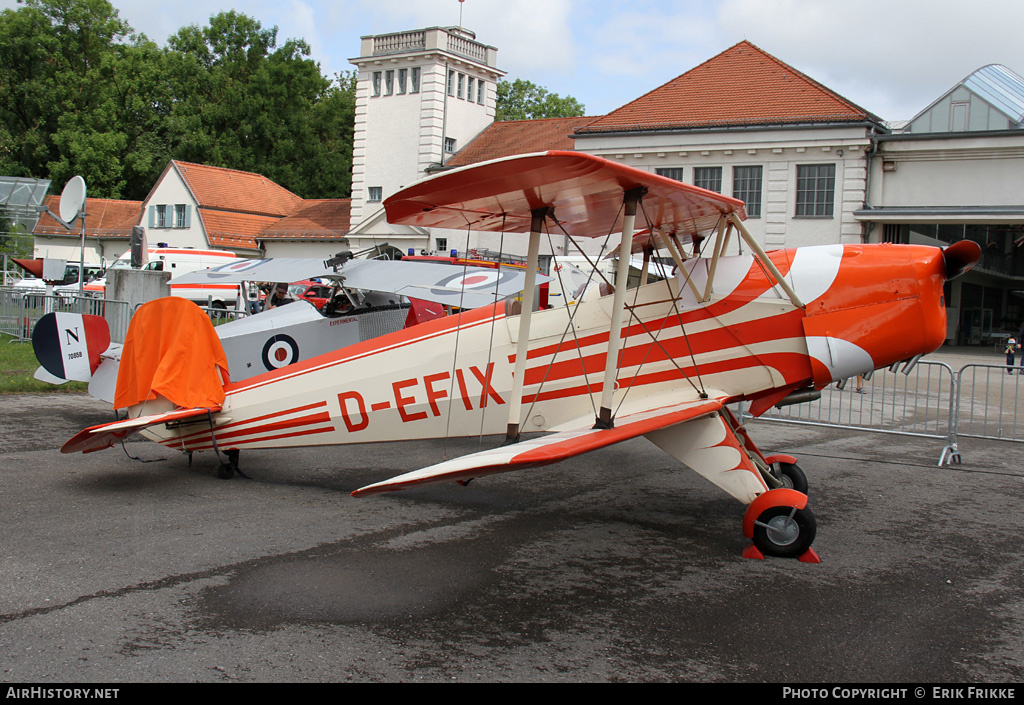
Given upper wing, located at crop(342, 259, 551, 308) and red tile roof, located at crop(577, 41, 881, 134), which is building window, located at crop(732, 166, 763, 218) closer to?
red tile roof, located at crop(577, 41, 881, 134)

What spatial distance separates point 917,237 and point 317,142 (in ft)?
134

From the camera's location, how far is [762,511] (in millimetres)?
5289

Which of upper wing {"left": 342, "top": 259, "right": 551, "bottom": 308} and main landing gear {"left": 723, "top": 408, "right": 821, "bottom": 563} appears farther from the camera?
upper wing {"left": 342, "top": 259, "right": 551, "bottom": 308}

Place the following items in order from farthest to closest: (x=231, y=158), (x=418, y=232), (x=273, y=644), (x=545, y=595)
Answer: (x=231, y=158) → (x=418, y=232) → (x=545, y=595) → (x=273, y=644)

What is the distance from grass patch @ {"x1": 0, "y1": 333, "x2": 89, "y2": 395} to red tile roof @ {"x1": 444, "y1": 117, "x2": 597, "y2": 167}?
22248 mm

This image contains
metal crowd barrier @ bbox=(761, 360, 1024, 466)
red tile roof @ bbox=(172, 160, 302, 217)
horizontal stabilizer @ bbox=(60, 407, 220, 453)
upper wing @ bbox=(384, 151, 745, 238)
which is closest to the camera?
upper wing @ bbox=(384, 151, 745, 238)

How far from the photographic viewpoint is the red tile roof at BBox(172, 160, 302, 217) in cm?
4403

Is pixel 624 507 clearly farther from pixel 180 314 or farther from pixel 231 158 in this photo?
pixel 231 158

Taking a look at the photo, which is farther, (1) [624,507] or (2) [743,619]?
(1) [624,507]

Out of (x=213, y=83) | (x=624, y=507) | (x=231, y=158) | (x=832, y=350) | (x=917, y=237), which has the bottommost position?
(x=624, y=507)

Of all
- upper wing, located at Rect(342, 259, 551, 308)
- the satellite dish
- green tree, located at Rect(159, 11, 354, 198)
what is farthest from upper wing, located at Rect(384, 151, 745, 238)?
green tree, located at Rect(159, 11, 354, 198)

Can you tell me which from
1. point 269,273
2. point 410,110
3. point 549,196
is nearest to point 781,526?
point 549,196

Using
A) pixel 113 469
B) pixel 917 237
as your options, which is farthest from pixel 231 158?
pixel 113 469
